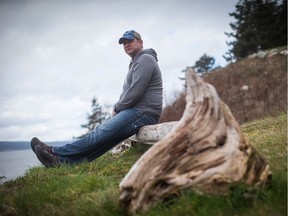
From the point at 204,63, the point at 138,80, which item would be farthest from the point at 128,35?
the point at 204,63

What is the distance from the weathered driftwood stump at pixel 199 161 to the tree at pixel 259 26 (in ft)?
98.7

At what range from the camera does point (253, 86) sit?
20984 mm

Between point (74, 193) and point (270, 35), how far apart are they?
3317cm

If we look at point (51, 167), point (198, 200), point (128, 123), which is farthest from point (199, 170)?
point (51, 167)

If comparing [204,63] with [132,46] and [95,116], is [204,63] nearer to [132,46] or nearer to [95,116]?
[95,116]

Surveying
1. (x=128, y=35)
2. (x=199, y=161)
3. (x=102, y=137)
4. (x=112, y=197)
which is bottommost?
(x=112, y=197)

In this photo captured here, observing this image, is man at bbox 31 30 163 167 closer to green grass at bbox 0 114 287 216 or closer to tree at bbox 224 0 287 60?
green grass at bbox 0 114 287 216

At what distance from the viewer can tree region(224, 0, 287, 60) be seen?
3194 cm

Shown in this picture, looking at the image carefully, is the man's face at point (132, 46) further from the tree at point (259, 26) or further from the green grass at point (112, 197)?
the tree at point (259, 26)

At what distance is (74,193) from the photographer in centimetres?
423

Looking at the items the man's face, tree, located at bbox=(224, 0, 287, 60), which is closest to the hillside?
tree, located at bbox=(224, 0, 287, 60)

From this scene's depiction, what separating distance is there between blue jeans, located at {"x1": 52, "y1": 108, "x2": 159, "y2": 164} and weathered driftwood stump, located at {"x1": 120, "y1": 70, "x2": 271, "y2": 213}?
325 centimetres

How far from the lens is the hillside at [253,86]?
17684mm

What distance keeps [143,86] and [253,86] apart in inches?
655
